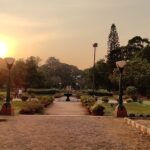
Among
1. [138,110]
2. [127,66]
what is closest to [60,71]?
[127,66]

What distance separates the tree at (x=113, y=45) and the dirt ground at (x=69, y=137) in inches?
3526

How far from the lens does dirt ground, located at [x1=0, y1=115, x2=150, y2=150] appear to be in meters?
11.5

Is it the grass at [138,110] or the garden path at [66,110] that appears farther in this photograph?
the grass at [138,110]

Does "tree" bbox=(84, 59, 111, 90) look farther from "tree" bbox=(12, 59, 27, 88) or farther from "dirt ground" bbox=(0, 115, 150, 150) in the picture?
"dirt ground" bbox=(0, 115, 150, 150)

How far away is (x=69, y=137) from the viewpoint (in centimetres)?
1324

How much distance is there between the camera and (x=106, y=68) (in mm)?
102562

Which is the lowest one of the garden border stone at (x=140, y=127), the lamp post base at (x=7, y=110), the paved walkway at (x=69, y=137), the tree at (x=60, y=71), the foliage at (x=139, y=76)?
the paved walkway at (x=69, y=137)

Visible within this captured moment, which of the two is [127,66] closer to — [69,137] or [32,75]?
[32,75]

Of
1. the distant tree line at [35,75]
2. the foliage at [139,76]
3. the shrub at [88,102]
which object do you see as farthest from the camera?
the distant tree line at [35,75]

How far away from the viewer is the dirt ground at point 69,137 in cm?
1147

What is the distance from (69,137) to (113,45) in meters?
96.2

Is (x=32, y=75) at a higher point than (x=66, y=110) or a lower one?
higher

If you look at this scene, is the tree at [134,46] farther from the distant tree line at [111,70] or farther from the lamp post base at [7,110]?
the lamp post base at [7,110]

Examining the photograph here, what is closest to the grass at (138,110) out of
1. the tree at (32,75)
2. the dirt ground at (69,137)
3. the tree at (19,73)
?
the dirt ground at (69,137)
